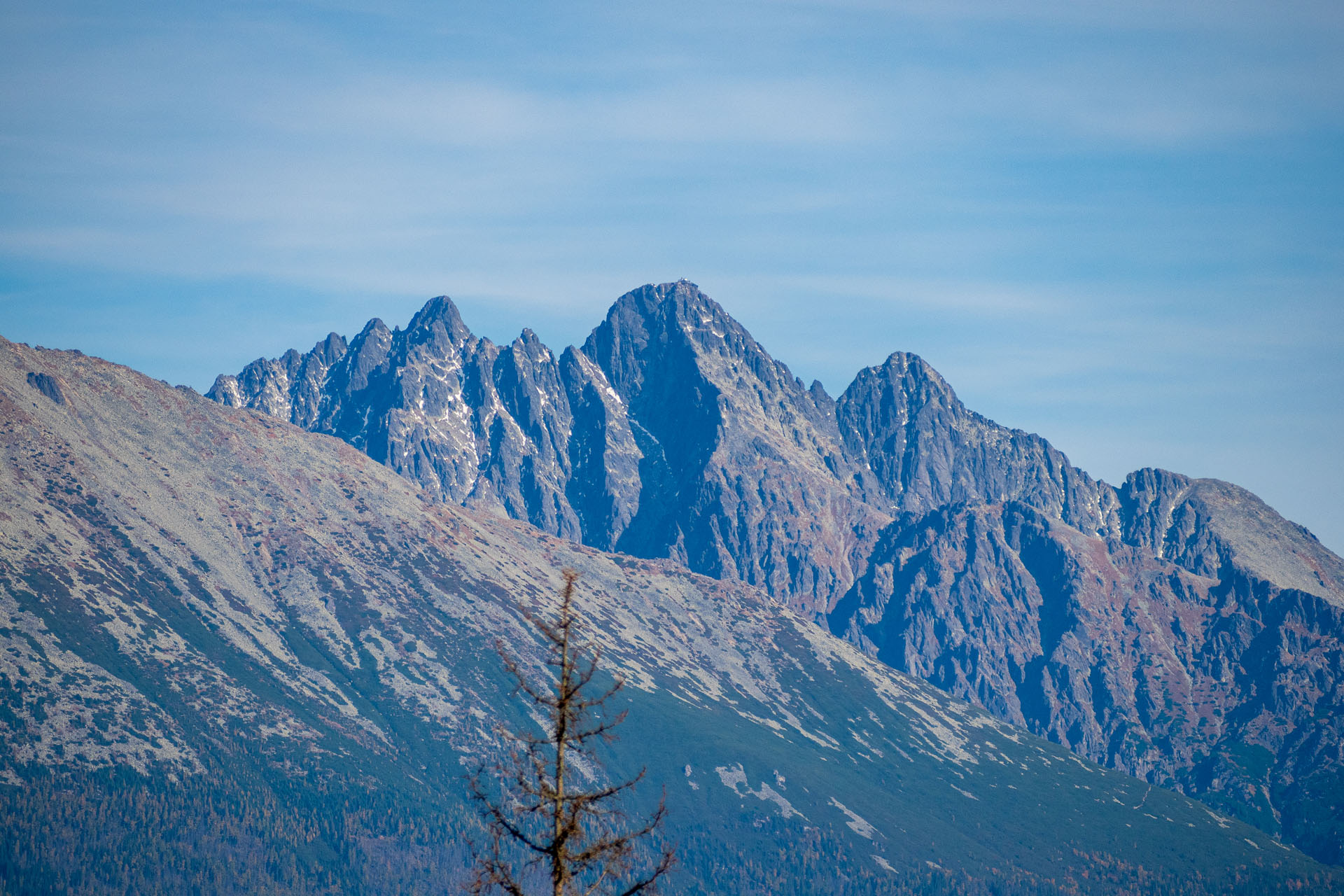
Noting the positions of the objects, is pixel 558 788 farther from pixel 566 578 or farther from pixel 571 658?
pixel 566 578

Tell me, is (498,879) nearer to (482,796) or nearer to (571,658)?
(482,796)

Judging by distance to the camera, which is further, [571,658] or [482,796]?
[571,658]

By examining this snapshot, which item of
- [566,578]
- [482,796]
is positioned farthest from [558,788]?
[566,578]

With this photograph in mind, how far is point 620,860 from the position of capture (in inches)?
1497

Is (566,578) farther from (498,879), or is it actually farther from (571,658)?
(498,879)

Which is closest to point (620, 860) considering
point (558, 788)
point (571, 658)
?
point (558, 788)

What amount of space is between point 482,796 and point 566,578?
6.52 meters

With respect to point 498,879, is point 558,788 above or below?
above

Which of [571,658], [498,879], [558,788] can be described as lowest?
[498,879]

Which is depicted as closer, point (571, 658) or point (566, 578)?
point (566, 578)

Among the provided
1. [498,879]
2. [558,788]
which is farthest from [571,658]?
[498,879]

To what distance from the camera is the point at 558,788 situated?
38.5 m

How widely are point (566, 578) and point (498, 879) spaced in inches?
342

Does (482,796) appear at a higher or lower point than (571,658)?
lower
